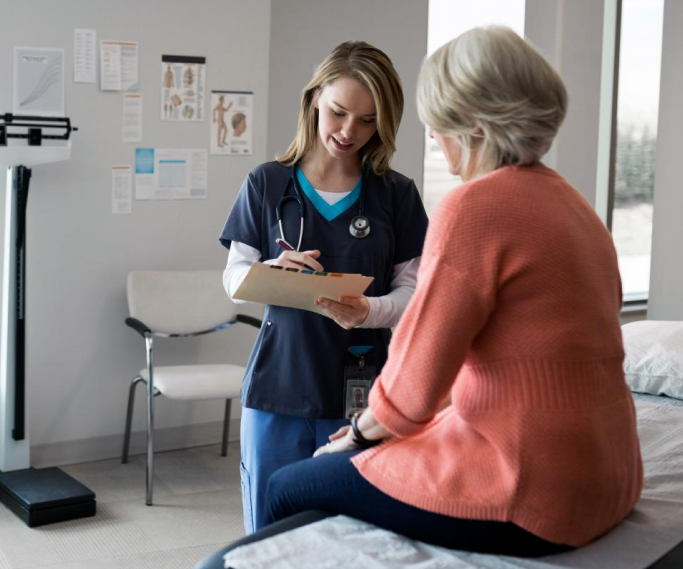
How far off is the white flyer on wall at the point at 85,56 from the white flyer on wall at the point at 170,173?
36cm

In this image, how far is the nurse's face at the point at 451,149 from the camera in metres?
1.39

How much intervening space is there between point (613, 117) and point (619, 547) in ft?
15.0

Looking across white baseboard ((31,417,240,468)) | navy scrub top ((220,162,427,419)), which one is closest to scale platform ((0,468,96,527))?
white baseboard ((31,417,240,468))

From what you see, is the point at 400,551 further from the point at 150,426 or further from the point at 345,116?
the point at 150,426

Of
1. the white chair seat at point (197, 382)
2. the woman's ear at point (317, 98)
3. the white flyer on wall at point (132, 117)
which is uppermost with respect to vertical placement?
the white flyer on wall at point (132, 117)

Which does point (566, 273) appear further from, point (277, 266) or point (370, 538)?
point (277, 266)

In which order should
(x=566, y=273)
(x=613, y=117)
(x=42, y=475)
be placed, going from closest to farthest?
1. (x=566, y=273)
2. (x=42, y=475)
3. (x=613, y=117)

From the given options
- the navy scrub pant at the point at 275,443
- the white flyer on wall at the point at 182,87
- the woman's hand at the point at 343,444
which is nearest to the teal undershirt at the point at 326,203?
the navy scrub pant at the point at 275,443

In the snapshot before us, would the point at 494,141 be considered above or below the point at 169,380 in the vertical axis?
above

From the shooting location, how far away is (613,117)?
561cm

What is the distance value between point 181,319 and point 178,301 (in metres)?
0.08

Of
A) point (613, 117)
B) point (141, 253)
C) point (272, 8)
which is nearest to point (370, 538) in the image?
point (141, 253)

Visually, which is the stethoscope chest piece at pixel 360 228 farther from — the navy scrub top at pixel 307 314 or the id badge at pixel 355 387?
the id badge at pixel 355 387

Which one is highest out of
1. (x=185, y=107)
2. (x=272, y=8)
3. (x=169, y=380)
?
(x=272, y=8)
